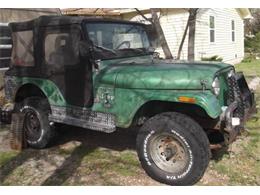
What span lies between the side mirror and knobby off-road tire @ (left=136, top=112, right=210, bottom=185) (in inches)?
50.2

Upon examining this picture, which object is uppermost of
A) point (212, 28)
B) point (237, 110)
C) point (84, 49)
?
point (212, 28)

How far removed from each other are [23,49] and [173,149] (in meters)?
2.96

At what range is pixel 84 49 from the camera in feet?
16.0

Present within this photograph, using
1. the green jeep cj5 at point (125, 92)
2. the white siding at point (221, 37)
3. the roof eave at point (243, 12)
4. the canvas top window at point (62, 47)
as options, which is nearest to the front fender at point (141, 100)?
the green jeep cj5 at point (125, 92)

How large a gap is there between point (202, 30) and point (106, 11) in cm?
432

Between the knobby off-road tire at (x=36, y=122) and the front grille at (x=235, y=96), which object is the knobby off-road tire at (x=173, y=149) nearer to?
the front grille at (x=235, y=96)

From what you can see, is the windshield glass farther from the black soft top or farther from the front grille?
the front grille

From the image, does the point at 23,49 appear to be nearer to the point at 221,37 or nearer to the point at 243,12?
the point at 221,37

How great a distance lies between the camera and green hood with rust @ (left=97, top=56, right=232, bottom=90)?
4.22m

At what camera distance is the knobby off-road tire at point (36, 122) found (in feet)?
18.6

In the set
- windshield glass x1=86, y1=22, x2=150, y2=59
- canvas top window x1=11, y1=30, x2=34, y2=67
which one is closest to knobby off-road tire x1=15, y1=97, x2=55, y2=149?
canvas top window x1=11, y1=30, x2=34, y2=67

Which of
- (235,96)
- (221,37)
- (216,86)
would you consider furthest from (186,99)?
(221,37)

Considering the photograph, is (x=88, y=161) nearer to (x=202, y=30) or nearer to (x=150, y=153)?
(x=150, y=153)

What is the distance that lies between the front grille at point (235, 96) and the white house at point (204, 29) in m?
10.6
